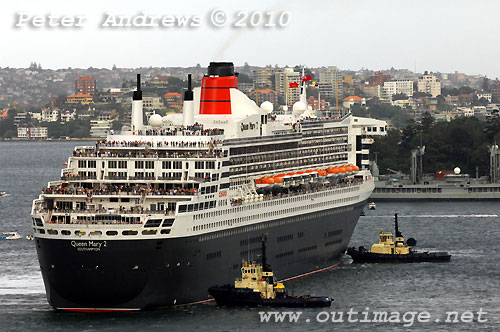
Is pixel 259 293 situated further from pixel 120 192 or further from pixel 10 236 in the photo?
pixel 10 236

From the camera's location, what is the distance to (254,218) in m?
73.6

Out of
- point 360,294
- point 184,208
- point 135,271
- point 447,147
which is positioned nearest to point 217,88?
point 184,208

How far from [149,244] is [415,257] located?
944 inches

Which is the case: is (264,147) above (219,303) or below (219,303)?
above

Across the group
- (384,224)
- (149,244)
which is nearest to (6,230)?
(384,224)

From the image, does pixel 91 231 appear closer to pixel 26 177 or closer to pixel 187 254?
pixel 187 254

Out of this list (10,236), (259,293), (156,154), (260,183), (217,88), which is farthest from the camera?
(10,236)

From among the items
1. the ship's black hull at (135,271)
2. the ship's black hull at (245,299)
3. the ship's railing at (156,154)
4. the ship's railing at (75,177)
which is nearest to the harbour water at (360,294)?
the ship's black hull at (245,299)

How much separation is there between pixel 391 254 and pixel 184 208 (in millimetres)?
21374

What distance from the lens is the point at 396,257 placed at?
85562 mm

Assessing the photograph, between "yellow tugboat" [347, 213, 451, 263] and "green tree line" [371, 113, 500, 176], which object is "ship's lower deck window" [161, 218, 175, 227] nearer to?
"yellow tugboat" [347, 213, 451, 263]

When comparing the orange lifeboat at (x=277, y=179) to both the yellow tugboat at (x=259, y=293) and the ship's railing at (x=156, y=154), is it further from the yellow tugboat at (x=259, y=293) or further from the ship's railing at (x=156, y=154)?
the yellow tugboat at (x=259, y=293)

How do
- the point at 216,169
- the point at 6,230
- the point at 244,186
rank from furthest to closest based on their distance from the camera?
the point at 6,230, the point at 244,186, the point at 216,169

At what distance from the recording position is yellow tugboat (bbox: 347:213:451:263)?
8550 centimetres
